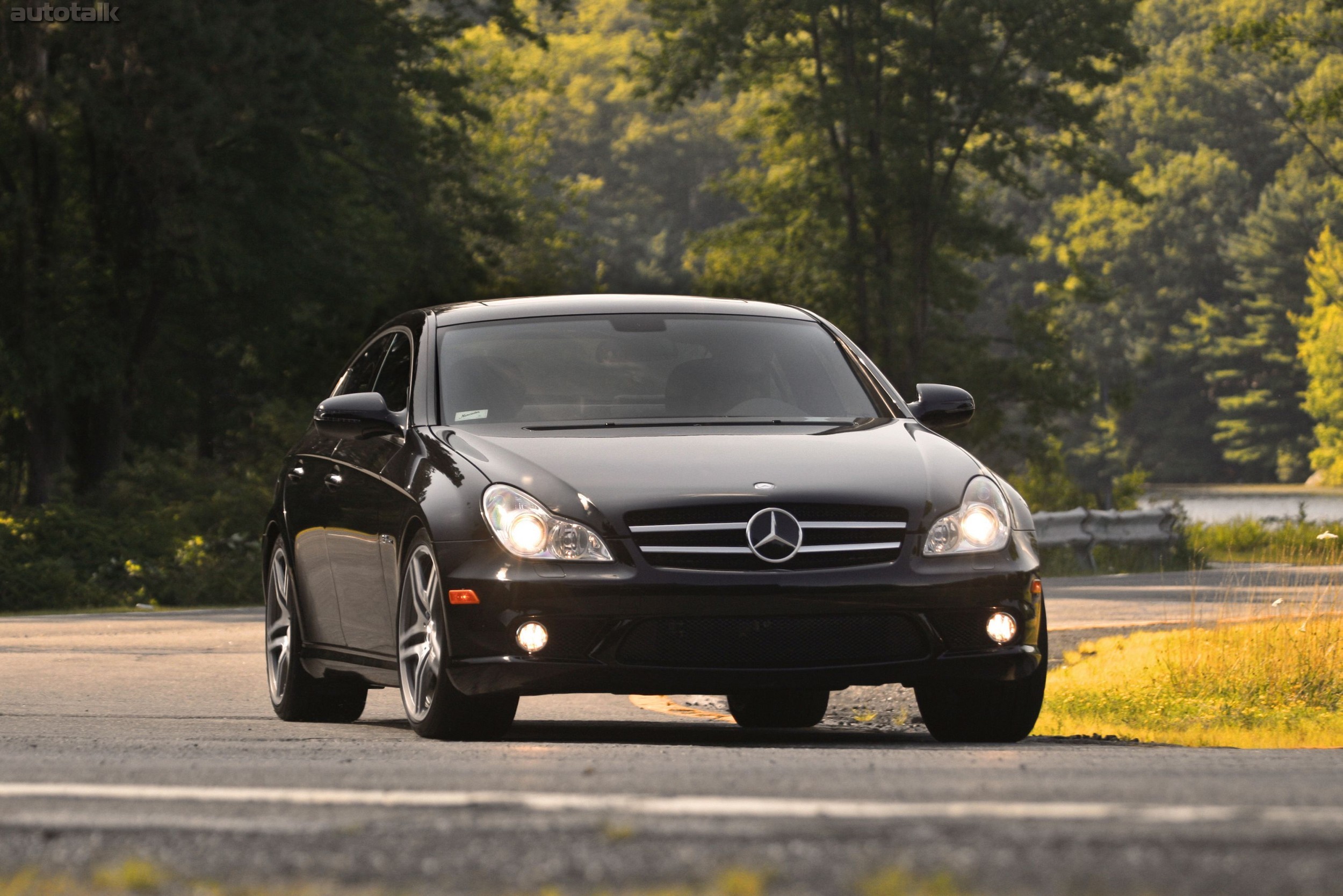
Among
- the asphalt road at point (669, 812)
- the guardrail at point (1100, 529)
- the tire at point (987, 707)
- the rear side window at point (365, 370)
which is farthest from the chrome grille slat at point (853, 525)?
the guardrail at point (1100, 529)

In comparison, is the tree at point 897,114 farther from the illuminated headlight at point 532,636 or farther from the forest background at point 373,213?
the illuminated headlight at point 532,636

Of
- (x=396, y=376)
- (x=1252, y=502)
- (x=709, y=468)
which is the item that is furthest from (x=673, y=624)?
(x=1252, y=502)

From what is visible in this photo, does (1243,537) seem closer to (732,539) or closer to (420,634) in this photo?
(420,634)

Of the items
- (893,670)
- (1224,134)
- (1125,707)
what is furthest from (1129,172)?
(1224,134)

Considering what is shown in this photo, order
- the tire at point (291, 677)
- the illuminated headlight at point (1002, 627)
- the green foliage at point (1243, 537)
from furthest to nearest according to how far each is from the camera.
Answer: the green foliage at point (1243, 537), the tire at point (291, 677), the illuminated headlight at point (1002, 627)

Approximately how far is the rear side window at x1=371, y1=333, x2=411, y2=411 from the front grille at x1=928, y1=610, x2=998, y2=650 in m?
2.49

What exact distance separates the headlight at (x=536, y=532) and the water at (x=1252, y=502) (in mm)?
26010

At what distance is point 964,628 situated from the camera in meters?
8.00

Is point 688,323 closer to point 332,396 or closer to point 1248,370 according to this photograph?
point 332,396

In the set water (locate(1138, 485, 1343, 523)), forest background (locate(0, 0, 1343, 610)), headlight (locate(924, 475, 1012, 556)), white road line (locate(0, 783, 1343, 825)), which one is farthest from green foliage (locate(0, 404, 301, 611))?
white road line (locate(0, 783, 1343, 825))

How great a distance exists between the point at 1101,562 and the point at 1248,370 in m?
92.5

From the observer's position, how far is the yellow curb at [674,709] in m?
11.7

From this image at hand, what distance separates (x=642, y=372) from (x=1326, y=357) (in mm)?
102451

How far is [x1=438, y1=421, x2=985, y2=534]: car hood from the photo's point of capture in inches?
307
